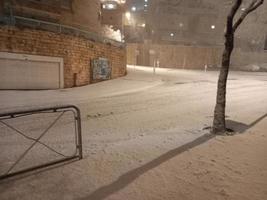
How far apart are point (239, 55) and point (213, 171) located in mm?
45377

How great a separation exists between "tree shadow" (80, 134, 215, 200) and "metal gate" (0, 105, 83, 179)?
1.42 meters

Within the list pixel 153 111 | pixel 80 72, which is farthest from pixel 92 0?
pixel 153 111

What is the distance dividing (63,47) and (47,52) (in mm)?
1325

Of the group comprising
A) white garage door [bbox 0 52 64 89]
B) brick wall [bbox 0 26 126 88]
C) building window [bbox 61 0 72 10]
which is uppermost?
building window [bbox 61 0 72 10]

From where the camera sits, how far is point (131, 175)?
5.20m

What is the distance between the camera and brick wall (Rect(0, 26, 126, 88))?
Answer: 51.3 ft

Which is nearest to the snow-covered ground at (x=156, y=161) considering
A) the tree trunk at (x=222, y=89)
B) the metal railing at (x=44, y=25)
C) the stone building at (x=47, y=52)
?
the tree trunk at (x=222, y=89)

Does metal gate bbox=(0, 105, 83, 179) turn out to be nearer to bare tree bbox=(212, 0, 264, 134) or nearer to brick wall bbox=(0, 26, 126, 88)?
bare tree bbox=(212, 0, 264, 134)

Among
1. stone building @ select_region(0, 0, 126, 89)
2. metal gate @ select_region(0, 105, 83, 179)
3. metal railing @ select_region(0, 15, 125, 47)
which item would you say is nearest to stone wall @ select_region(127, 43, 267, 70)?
stone building @ select_region(0, 0, 126, 89)

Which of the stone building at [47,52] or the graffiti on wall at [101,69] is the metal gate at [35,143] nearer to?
the stone building at [47,52]

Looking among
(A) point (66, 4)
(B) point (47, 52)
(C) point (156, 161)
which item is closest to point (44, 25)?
(B) point (47, 52)

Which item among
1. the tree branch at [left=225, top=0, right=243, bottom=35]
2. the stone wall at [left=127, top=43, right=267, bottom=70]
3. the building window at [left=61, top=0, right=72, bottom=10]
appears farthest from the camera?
the stone wall at [left=127, top=43, right=267, bottom=70]

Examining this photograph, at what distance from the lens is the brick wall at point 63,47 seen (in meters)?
15.6

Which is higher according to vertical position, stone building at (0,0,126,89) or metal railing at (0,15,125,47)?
metal railing at (0,15,125,47)
